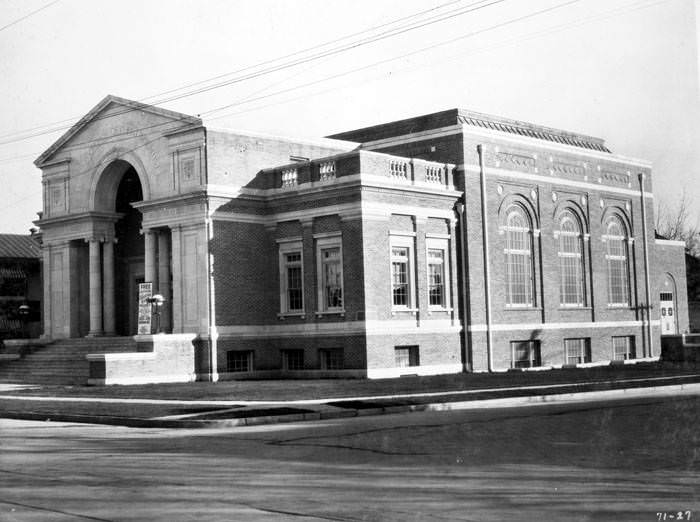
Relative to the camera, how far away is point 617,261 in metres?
47.4

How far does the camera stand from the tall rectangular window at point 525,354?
134ft

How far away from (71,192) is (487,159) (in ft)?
60.8

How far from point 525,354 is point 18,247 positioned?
40.8 meters

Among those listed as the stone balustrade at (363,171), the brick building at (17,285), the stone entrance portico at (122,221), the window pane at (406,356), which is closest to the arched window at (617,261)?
the stone balustrade at (363,171)

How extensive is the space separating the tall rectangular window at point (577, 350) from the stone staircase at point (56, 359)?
758 inches

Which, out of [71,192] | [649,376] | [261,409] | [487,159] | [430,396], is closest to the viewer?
[261,409]

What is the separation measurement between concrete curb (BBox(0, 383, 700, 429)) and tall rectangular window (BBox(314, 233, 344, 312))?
41.3ft

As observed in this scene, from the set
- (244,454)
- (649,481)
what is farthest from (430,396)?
(649,481)

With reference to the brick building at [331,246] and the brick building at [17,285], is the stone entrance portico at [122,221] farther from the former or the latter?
the brick building at [17,285]

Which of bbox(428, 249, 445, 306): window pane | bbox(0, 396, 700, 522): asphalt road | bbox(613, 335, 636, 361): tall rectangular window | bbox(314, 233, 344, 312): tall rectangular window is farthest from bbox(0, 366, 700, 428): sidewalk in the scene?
bbox(613, 335, 636, 361): tall rectangular window

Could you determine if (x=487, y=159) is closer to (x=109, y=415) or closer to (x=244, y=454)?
(x=109, y=415)

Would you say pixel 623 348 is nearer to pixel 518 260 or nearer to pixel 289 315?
pixel 518 260

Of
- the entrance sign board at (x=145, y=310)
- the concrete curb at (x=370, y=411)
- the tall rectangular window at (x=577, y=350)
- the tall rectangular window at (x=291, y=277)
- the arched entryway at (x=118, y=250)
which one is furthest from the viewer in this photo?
the tall rectangular window at (x=577, y=350)

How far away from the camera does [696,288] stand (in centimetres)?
7912
